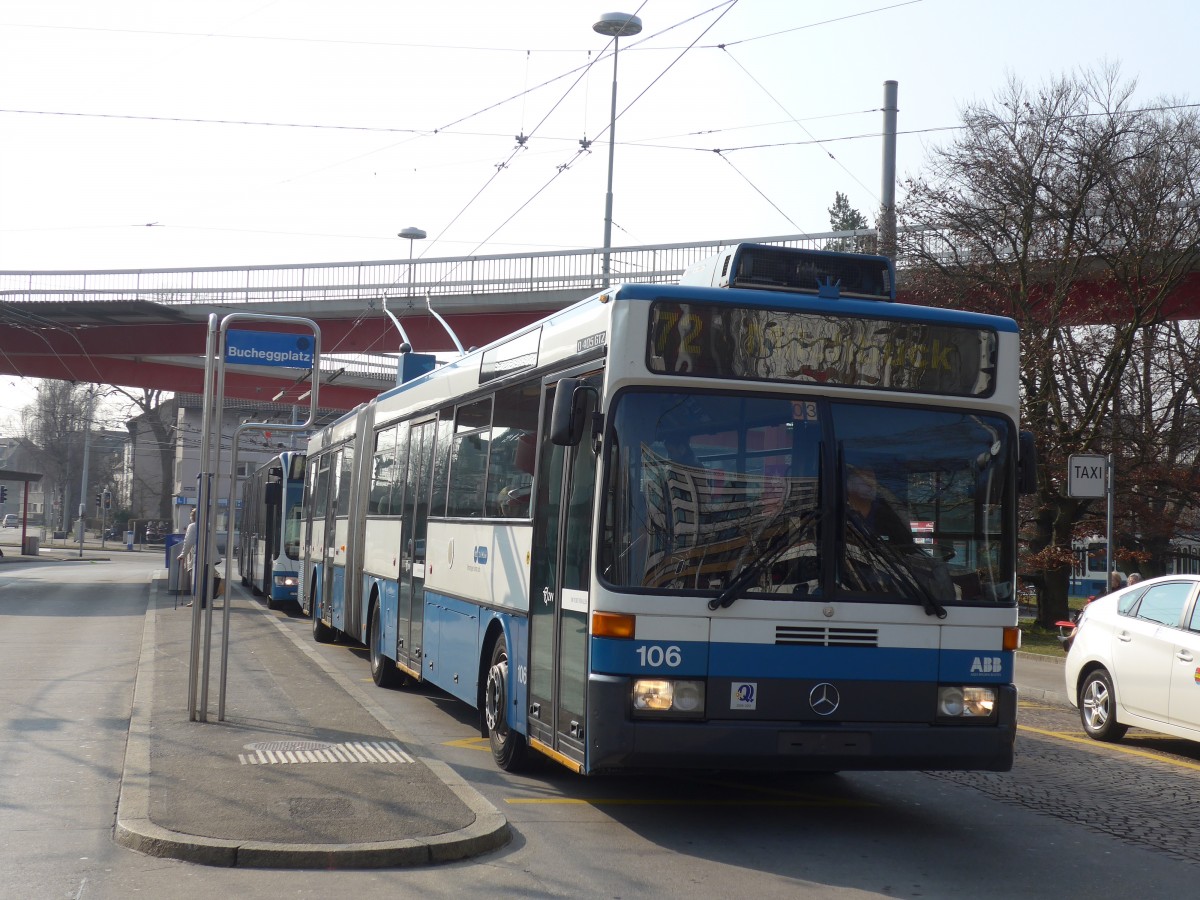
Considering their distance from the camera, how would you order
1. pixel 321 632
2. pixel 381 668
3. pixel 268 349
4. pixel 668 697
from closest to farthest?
1. pixel 668 697
2. pixel 268 349
3. pixel 381 668
4. pixel 321 632

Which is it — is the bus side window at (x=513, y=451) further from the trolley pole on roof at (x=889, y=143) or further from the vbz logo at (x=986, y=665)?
the trolley pole on roof at (x=889, y=143)

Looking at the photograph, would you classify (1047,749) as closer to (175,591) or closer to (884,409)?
(884,409)

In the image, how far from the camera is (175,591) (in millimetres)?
31438

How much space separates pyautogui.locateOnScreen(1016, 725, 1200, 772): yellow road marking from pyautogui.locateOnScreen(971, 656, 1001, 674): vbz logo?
4107 mm

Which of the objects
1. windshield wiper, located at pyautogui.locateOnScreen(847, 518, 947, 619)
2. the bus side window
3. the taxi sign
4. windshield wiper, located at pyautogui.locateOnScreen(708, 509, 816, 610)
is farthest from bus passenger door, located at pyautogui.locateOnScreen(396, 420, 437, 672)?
the taxi sign

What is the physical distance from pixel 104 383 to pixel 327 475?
28.9 meters

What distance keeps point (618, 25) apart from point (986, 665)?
1478 centimetres

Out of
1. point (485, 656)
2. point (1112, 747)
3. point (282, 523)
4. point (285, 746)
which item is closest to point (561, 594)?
point (485, 656)

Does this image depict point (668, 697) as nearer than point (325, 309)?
Yes

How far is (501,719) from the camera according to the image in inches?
372

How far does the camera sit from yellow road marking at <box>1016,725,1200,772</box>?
36.7ft

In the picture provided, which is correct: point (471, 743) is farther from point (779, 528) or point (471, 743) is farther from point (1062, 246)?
point (1062, 246)

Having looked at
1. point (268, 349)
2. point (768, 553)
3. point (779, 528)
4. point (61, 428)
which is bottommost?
point (768, 553)

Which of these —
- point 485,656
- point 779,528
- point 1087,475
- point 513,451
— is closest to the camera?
point 779,528
